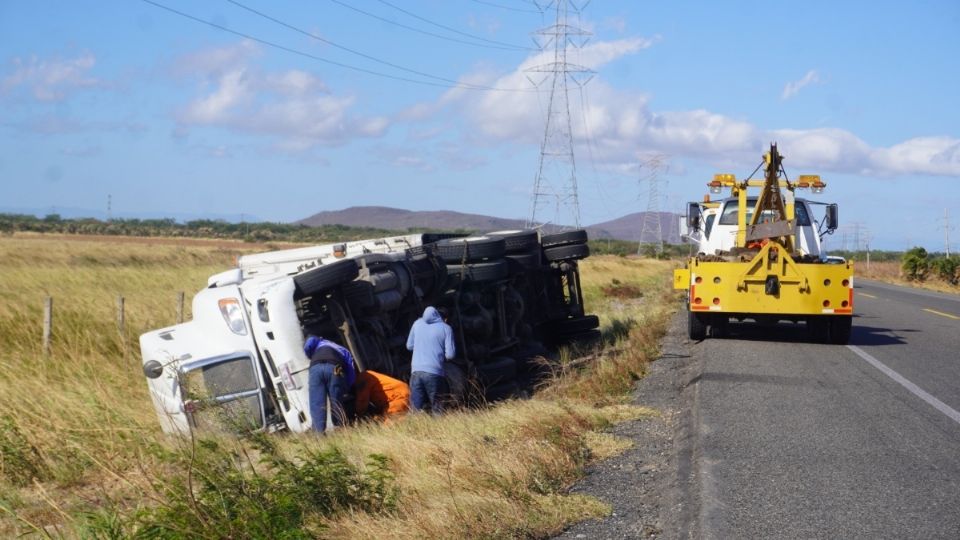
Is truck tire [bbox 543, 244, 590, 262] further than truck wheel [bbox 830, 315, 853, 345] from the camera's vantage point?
Yes

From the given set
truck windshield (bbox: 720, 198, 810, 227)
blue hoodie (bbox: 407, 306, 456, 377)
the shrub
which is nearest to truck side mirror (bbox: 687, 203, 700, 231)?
truck windshield (bbox: 720, 198, 810, 227)

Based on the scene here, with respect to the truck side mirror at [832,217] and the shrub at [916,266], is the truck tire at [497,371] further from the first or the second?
the shrub at [916,266]

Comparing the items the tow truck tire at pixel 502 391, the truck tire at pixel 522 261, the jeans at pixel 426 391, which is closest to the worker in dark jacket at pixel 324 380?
the jeans at pixel 426 391

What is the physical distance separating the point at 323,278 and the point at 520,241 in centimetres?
743

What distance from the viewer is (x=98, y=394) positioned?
38.4 feet

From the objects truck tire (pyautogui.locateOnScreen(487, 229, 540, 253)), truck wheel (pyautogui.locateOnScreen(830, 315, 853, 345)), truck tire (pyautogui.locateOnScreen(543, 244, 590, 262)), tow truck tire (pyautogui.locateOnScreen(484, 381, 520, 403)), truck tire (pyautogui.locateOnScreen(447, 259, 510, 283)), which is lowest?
tow truck tire (pyautogui.locateOnScreen(484, 381, 520, 403))

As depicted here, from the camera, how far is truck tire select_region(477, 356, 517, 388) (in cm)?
1539

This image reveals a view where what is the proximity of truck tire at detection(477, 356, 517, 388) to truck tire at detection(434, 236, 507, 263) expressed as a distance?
1.70 metres

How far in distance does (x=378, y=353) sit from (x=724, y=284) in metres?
6.12

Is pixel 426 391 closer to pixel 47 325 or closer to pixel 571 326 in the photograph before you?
pixel 47 325

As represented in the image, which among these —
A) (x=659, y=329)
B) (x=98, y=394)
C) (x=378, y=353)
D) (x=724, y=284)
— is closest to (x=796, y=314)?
(x=724, y=284)

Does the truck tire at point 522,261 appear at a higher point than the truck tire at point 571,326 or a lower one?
higher

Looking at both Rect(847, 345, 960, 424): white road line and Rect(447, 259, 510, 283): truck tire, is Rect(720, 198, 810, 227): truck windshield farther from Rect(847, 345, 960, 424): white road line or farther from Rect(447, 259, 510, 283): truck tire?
Rect(447, 259, 510, 283): truck tire

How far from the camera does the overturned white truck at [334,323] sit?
428 inches
